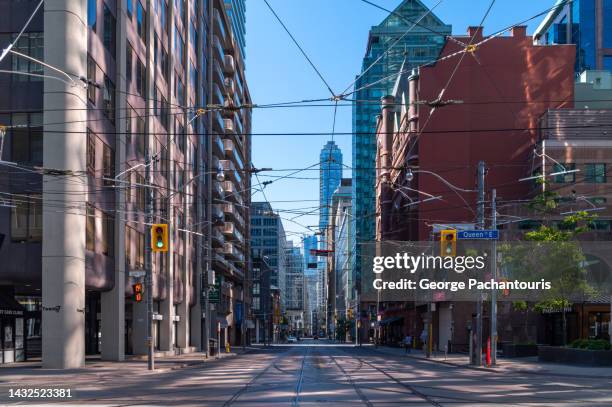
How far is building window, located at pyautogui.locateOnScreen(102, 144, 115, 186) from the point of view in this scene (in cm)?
3772

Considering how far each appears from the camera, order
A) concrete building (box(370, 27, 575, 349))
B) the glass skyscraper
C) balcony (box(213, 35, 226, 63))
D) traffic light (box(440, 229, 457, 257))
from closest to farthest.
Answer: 1. traffic light (box(440, 229, 457, 257))
2. concrete building (box(370, 27, 575, 349))
3. balcony (box(213, 35, 226, 63))
4. the glass skyscraper

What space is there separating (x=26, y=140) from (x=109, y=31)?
900 cm

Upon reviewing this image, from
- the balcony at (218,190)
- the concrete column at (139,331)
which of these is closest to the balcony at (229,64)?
the balcony at (218,190)

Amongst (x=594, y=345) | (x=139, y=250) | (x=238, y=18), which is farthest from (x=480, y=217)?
(x=238, y=18)

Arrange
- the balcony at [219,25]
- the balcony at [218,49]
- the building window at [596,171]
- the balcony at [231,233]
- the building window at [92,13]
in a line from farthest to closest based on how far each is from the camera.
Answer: the balcony at [231,233] → the balcony at [219,25] → the balcony at [218,49] → the building window at [596,171] → the building window at [92,13]

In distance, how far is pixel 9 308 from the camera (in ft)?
118

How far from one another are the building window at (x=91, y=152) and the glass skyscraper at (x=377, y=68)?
58.0 metres

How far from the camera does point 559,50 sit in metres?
66.1

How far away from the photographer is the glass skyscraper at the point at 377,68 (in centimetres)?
10844

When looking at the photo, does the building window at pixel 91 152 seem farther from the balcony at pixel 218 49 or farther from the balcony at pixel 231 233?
the balcony at pixel 231 233

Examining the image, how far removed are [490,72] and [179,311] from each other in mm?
34153

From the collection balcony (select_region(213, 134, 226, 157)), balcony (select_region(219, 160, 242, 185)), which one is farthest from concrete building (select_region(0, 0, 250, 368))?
balcony (select_region(219, 160, 242, 185))

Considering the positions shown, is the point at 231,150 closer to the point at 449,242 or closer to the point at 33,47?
the point at 33,47

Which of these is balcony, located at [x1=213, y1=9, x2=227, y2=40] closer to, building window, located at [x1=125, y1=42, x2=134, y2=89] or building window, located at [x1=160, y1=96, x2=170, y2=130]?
building window, located at [x1=160, y1=96, x2=170, y2=130]
